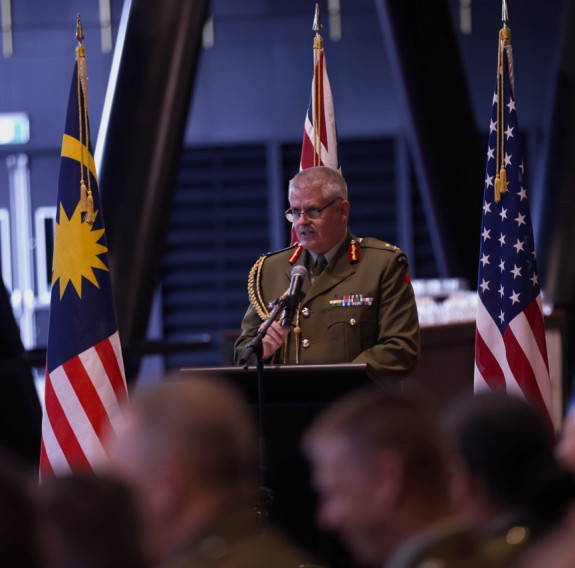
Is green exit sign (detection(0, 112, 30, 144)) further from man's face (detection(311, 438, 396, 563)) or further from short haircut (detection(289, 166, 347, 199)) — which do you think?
man's face (detection(311, 438, 396, 563))

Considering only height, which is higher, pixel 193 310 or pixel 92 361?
pixel 92 361

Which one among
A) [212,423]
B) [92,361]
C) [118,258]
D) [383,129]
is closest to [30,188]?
[383,129]

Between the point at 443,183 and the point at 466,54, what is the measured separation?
3237mm

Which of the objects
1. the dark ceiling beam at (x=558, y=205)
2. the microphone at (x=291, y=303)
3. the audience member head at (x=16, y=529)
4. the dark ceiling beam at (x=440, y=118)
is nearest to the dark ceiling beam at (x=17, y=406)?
the microphone at (x=291, y=303)

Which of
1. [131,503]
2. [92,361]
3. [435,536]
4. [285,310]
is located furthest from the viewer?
[92,361]

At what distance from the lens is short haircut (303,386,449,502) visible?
1.66 m

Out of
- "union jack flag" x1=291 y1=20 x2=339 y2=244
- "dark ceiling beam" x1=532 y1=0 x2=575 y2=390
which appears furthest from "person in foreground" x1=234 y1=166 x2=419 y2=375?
"dark ceiling beam" x1=532 y1=0 x2=575 y2=390

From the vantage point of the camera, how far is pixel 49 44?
1151cm

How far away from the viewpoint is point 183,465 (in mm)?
1612

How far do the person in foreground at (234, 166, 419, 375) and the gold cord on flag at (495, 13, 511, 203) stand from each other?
2.93 feet

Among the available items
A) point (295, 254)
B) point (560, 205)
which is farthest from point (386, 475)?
point (560, 205)

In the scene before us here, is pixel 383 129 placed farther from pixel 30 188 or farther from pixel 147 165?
pixel 147 165

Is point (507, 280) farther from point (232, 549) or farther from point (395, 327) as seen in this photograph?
point (232, 549)

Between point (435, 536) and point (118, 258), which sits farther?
point (118, 258)
